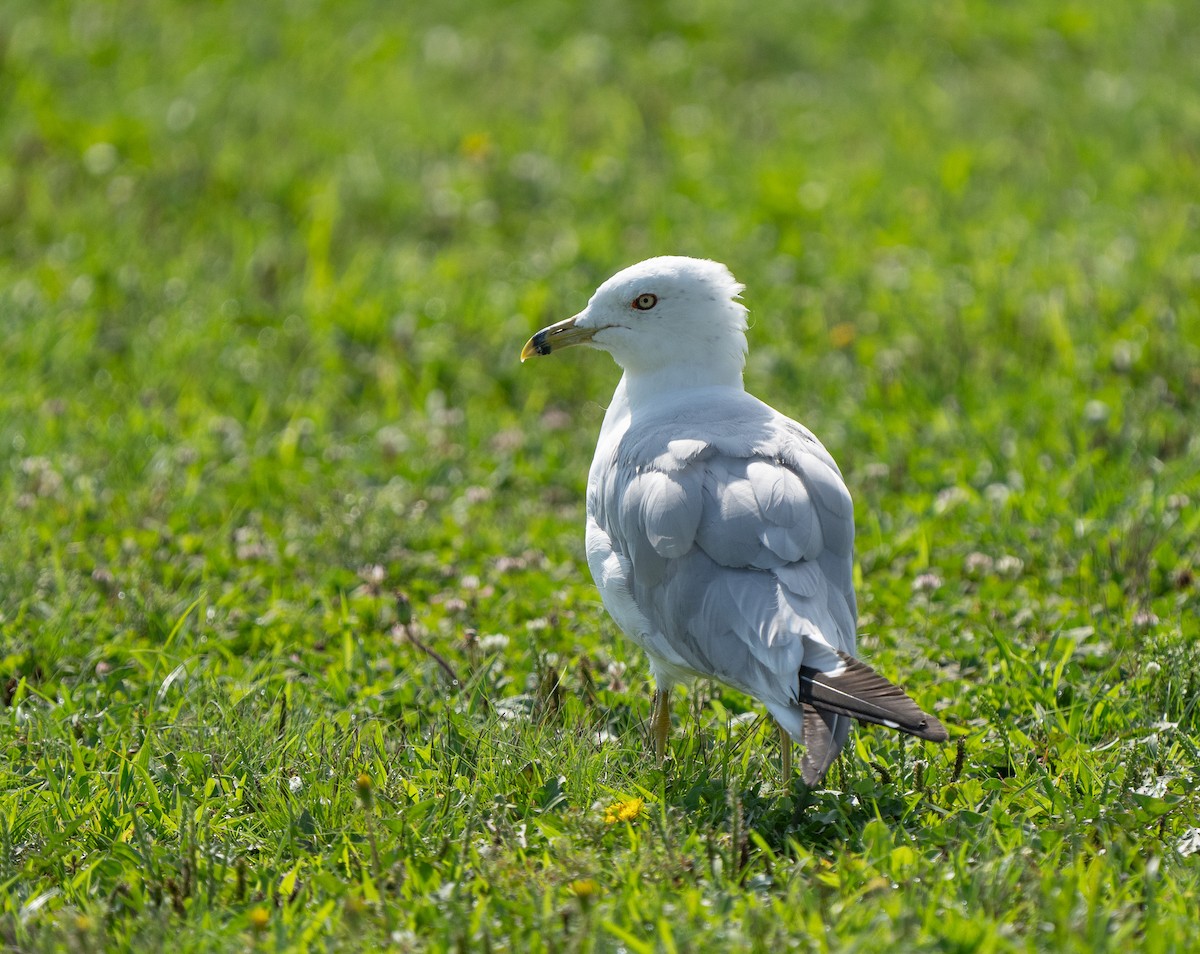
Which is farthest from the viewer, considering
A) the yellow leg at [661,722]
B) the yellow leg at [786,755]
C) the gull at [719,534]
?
the yellow leg at [661,722]

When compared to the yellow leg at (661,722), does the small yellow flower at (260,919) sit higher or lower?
higher

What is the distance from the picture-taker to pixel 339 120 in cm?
934

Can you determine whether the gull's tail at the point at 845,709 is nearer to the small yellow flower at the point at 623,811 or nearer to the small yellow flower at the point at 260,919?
the small yellow flower at the point at 623,811

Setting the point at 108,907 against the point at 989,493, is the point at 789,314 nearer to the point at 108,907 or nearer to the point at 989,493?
the point at 989,493

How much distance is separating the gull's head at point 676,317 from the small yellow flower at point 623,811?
155 cm

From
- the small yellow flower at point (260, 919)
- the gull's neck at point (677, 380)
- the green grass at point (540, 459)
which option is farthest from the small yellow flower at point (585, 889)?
the gull's neck at point (677, 380)

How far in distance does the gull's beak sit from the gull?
0.14 metres

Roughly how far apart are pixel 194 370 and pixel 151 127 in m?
2.91

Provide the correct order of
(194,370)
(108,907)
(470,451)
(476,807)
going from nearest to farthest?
(108,907), (476,807), (470,451), (194,370)

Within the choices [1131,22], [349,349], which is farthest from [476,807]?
[1131,22]

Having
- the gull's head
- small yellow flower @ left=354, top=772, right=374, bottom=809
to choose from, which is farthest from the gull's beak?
small yellow flower @ left=354, top=772, right=374, bottom=809

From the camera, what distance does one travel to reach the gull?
3.32 metres

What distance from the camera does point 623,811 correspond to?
3443 mm

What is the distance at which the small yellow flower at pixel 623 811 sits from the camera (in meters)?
3.43
